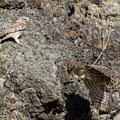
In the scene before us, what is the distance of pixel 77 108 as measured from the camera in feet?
7.61

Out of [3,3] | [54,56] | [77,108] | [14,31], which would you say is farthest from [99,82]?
[3,3]

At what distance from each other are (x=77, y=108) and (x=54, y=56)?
0.58 metres

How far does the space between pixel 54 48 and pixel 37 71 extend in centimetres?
39

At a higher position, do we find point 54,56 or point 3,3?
point 3,3

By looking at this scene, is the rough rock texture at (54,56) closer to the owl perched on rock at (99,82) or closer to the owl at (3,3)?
the owl at (3,3)

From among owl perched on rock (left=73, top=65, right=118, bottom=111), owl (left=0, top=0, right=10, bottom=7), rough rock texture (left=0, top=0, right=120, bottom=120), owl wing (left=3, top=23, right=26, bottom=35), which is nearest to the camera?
owl perched on rock (left=73, top=65, right=118, bottom=111)

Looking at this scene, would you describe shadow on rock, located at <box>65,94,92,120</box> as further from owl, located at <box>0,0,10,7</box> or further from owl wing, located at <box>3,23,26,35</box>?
owl, located at <box>0,0,10,7</box>

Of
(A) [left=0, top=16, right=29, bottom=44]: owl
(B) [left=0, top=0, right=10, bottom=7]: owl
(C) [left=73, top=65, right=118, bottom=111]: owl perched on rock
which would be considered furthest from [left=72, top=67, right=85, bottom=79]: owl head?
(B) [left=0, top=0, right=10, bottom=7]: owl

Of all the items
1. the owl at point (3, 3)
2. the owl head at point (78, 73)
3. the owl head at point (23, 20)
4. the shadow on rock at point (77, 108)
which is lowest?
the shadow on rock at point (77, 108)

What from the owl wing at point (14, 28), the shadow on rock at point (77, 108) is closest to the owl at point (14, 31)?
the owl wing at point (14, 28)

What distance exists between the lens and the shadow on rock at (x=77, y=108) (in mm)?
2289

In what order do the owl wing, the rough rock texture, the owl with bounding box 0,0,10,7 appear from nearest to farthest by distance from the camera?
1. the rough rock texture
2. the owl wing
3. the owl with bounding box 0,0,10,7

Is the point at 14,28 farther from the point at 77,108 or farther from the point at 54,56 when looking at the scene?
the point at 77,108

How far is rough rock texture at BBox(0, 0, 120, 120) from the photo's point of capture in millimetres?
2141
